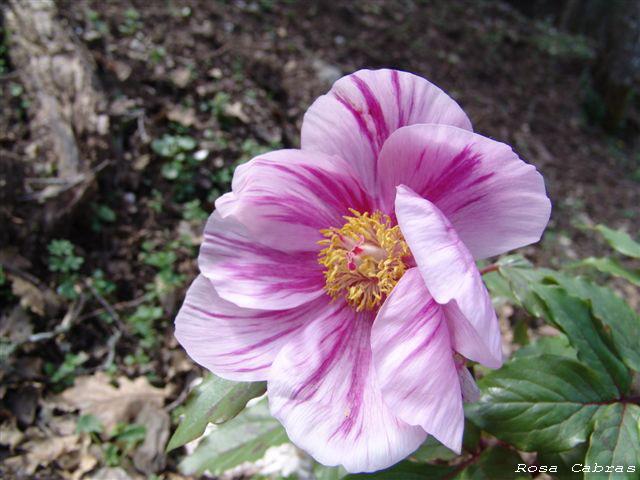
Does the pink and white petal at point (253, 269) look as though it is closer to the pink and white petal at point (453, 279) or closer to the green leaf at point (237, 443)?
the pink and white petal at point (453, 279)

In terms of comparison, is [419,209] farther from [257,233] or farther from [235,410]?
[235,410]

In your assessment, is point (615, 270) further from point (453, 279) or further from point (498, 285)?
point (453, 279)

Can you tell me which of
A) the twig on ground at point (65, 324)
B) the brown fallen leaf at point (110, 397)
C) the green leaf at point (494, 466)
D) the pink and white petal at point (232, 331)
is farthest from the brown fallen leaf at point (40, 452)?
the green leaf at point (494, 466)

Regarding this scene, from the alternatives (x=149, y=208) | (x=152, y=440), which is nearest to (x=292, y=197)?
(x=152, y=440)

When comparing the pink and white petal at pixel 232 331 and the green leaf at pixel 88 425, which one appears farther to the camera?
the green leaf at pixel 88 425

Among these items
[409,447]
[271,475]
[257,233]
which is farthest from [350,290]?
[271,475]

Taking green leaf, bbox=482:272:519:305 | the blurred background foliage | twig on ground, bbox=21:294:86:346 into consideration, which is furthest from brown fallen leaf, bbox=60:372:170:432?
green leaf, bbox=482:272:519:305

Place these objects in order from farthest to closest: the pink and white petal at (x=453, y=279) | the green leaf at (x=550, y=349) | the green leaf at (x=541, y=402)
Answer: the green leaf at (x=550, y=349) < the green leaf at (x=541, y=402) < the pink and white petal at (x=453, y=279)
